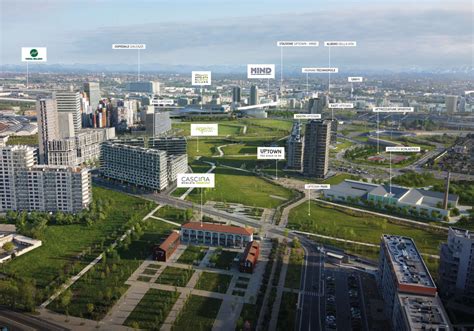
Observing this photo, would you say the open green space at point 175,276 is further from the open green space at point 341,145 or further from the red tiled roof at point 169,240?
the open green space at point 341,145

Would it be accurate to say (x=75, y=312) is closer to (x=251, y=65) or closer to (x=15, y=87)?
(x=251, y=65)

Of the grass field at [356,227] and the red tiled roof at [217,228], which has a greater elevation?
the red tiled roof at [217,228]

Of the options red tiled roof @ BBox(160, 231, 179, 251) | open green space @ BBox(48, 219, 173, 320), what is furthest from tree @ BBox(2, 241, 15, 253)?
red tiled roof @ BBox(160, 231, 179, 251)

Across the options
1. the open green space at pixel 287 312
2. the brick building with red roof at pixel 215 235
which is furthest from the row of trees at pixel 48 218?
the open green space at pixel 287 312

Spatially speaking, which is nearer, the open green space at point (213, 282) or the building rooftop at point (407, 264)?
the building rooftop at point (407, 264)

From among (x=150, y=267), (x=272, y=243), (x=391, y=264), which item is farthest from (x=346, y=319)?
(x=150, y=267)

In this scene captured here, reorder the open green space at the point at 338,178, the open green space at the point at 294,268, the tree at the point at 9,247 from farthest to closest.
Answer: the open green space at the point at 338,178, the tree at the point at 9,247, the open green space at the point at 294,268

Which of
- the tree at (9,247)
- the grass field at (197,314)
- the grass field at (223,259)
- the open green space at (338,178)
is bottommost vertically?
the grass field at (197,314)
